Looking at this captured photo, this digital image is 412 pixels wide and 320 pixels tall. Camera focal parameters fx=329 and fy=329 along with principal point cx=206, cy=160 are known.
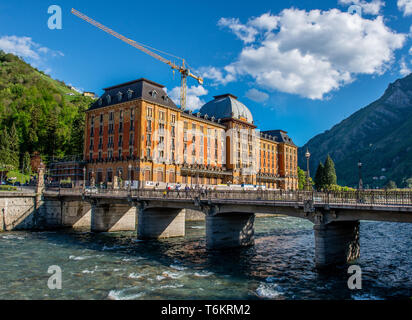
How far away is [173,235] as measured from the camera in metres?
45.0

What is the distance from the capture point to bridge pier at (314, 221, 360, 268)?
26.5 metres

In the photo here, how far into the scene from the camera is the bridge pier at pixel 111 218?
160ft

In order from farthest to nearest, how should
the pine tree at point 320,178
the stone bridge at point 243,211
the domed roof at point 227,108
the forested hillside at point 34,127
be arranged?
the pine tree at point 320,178 < the domed roof at point 227,108 < the forested hillside at point 34,127 < the stone bridge at point 243,211

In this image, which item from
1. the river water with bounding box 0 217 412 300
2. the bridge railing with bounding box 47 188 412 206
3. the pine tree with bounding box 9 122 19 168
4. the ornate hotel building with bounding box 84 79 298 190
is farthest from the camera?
the pine tree with bounding box 9 122 19 168

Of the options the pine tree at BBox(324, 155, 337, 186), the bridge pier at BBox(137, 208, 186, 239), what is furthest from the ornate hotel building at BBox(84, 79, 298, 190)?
the pine tree at BBox(324, 155, 337, 186)

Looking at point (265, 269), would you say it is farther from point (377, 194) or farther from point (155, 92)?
point (155, 92)

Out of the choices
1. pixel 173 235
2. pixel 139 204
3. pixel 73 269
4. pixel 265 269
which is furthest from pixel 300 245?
pixel 73 269

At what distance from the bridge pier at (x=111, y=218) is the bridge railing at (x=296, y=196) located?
4482 millimetres

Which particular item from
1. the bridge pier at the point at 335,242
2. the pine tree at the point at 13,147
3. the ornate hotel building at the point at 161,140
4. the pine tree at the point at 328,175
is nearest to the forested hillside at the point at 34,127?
the pine tree at the point at 13,147

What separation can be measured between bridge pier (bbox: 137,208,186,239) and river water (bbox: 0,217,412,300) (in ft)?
6.07

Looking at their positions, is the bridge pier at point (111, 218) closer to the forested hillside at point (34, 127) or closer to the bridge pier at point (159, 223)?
the bridge pier at point (159, 223)

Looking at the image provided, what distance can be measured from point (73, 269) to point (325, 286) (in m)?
19.8

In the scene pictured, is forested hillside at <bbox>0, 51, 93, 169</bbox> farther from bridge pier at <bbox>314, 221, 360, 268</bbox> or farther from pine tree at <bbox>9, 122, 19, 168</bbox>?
bridge pier at <bbox>314, 221, 360, 268</bbox>

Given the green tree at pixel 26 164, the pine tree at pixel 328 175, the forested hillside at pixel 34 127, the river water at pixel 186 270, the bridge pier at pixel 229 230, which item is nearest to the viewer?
the river water at pixel 186 270
